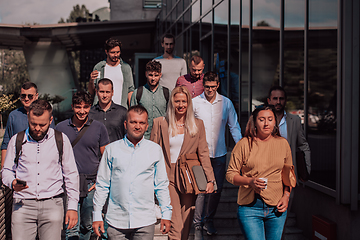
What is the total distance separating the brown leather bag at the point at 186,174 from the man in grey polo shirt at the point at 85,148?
99 centimetres

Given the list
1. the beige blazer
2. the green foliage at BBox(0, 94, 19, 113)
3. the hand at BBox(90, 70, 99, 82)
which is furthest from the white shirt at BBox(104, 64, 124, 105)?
the green foliage at BBox(0, 94, 19, 113)

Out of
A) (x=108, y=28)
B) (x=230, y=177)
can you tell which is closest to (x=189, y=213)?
(x=230, y=177)

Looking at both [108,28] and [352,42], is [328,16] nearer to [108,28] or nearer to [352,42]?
[352,42]

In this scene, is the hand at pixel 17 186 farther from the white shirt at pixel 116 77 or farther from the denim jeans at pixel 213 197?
the white shirt at pixel 116 77

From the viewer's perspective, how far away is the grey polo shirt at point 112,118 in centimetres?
507

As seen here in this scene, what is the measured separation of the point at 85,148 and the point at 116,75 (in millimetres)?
1841

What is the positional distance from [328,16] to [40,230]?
4622mm

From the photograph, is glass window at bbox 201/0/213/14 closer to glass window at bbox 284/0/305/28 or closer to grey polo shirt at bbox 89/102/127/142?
glass window at bbox 284/0/305/28

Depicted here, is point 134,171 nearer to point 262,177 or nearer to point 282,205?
point 262,177

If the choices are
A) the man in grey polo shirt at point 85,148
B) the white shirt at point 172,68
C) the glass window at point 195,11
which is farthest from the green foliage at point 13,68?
the man in grey polo shirt at point 85,148

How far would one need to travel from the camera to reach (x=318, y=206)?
18.4 ft

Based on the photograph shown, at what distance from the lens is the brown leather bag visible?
13.9 feet

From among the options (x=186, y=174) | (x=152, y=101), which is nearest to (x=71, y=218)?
(x=186, y=174)

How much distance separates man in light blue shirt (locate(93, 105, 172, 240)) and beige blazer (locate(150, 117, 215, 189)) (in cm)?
81
